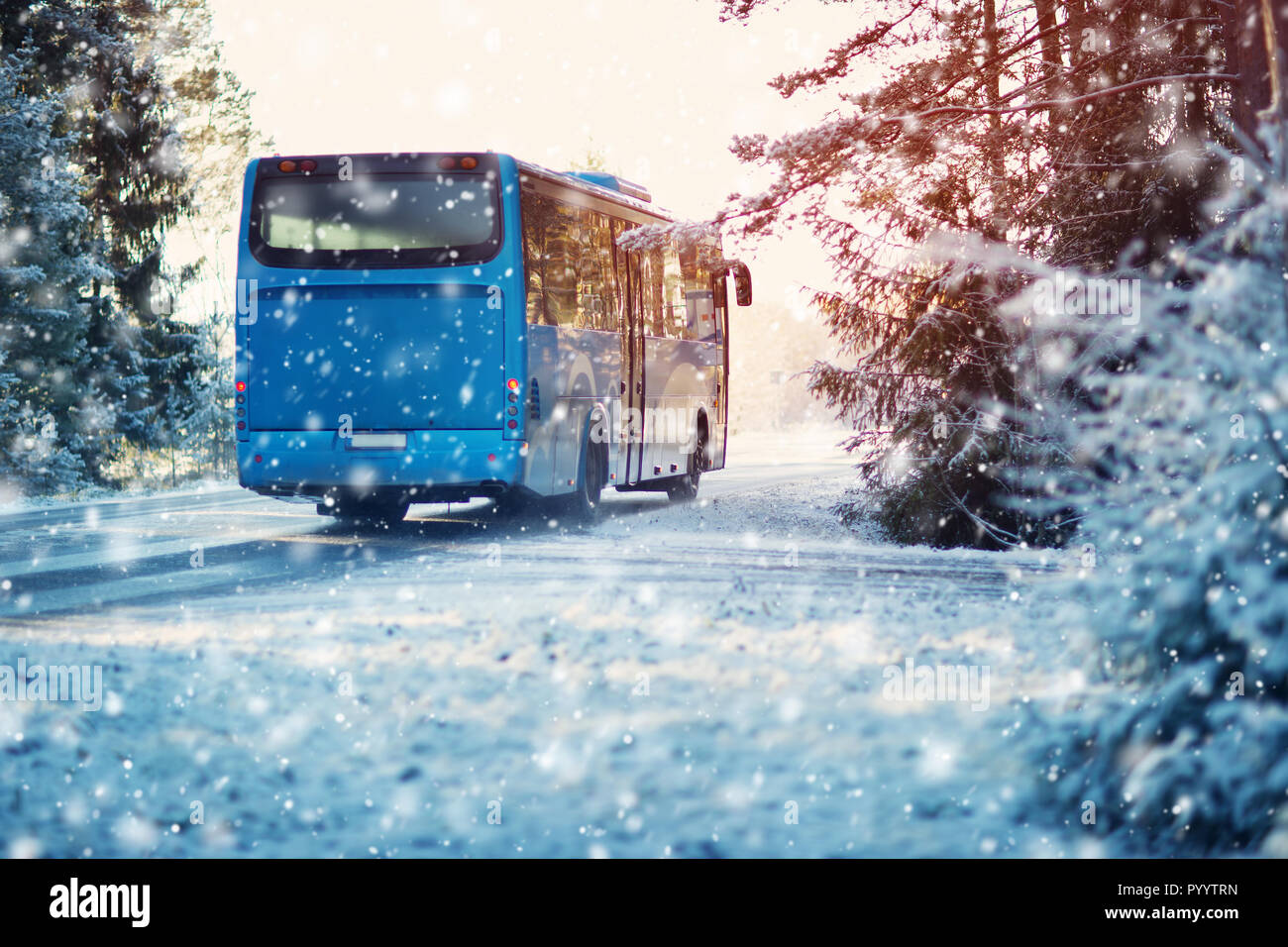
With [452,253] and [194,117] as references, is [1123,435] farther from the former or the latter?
[194,117]

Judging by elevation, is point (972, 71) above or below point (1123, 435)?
above

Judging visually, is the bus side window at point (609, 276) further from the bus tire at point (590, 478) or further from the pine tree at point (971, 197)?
the pine tree at point (971, 197)

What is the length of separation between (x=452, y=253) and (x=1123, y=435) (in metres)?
9.59

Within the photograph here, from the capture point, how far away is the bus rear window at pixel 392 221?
43.6 feet

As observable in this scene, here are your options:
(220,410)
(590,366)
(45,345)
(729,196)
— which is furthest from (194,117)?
(729,196)

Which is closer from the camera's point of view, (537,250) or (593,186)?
(537,250)

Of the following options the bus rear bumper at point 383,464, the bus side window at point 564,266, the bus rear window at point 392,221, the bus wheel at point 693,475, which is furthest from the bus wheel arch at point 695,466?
the bus rear window at point 392,221

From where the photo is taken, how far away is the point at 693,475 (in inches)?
821

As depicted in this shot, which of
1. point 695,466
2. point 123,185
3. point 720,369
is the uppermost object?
point 123,185

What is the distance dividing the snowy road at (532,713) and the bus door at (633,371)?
5804 mm

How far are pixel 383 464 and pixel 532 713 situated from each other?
791 cm

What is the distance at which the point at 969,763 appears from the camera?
500 centimetres

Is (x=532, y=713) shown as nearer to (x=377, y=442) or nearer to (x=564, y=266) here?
(x=377, y=442)

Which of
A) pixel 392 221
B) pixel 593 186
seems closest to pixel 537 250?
pixel 392 221
